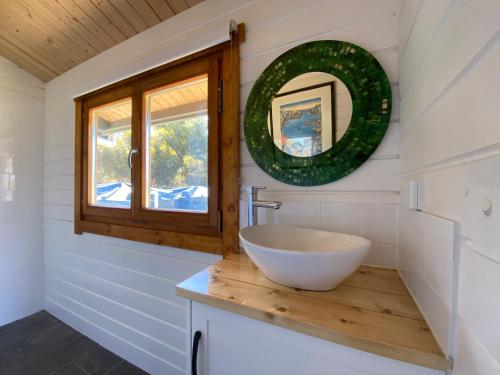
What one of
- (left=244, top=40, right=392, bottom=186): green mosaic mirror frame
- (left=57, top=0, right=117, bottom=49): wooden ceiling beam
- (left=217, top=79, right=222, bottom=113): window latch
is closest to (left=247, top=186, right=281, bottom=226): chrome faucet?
(left=244, top=40, right=392, bottom=186): green mosaic mirror frame

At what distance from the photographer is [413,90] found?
25.2 inches

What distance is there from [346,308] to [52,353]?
2.14m

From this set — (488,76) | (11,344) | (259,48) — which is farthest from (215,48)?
(11,344)

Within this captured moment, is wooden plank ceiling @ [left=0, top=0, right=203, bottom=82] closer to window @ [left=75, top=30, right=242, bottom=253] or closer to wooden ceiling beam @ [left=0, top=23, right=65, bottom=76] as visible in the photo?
wooden ceiling beam @ [left=0, top=23, right=65, bottom=76]

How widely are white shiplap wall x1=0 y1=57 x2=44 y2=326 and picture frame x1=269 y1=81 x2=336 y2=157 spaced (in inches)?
92.4

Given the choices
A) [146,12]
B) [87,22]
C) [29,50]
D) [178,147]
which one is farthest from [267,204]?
[29,50]

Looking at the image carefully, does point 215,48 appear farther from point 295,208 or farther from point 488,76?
point 488,76

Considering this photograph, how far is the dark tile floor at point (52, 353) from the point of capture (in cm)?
141

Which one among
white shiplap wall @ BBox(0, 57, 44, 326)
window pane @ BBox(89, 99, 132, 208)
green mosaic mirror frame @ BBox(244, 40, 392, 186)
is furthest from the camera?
white shiplap wall @ BBox(0, 57, 44, 326)

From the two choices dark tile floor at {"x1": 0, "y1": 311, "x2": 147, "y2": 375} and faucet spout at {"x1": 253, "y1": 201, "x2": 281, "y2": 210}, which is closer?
faucet spout at {"x1": 253, "y1": 201, "x2": 281, "y2": 210}

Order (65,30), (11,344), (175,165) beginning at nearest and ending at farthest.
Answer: (175,165) → (65,30) → (11,344)

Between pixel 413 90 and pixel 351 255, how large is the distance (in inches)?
20.5

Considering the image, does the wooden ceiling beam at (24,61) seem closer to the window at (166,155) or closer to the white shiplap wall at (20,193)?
the white shiplap wall at (20,193)

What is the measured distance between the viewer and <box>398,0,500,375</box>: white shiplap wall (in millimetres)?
292
